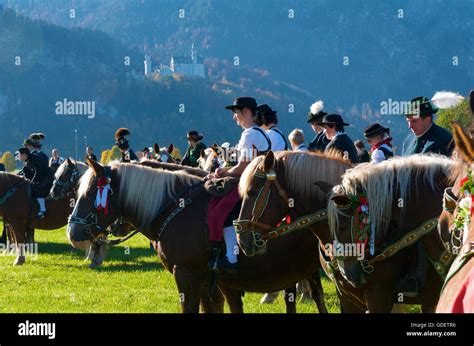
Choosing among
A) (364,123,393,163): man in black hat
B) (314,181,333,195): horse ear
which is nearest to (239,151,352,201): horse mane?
(314,181,333,195): horse ear

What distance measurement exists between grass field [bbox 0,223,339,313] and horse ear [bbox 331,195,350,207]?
15.0ft

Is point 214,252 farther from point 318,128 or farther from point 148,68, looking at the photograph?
point 148,68

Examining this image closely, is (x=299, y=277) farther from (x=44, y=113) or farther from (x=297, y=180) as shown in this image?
(x=44, y=113)

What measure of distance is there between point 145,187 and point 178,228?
675 mm

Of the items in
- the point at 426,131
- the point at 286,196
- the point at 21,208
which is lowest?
the point at 21,208

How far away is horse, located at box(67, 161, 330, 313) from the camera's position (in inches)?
285

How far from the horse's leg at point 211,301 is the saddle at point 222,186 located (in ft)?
3.36

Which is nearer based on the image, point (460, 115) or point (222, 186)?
point (222, 186)

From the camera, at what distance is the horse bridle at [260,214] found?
20.7 feet

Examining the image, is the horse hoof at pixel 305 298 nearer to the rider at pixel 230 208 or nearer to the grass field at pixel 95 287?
the grass field at pixel 95 287

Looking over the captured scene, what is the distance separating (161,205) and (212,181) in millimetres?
653

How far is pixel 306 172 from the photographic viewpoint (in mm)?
6562

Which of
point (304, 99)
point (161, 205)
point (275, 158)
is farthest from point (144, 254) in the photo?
point (304, 99)

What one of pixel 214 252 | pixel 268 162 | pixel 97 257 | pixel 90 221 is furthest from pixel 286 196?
pixel 97 257
